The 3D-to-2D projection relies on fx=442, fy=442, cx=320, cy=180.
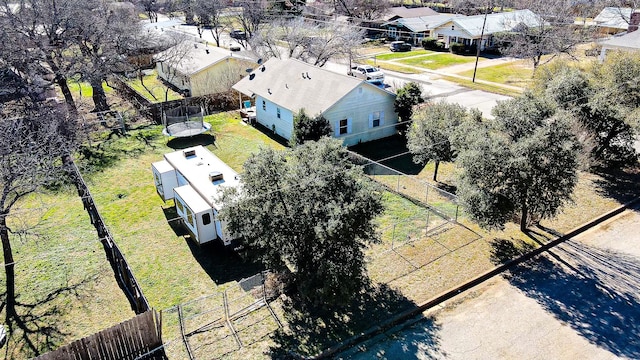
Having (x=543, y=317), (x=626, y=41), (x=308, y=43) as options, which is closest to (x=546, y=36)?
(x=626, y=41)

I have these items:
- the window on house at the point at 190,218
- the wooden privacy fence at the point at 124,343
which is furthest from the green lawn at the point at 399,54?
the wooden privacy fence at the point at 124,343

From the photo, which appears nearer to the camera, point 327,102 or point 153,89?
point 327,102

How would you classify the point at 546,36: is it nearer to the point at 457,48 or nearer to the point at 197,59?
the point at 457,48

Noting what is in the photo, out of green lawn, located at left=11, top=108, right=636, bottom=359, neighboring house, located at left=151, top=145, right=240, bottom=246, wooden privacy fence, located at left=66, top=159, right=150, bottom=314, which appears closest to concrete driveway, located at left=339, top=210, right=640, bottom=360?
green lawn, located at left=11, top=108, right=636, bottom=359

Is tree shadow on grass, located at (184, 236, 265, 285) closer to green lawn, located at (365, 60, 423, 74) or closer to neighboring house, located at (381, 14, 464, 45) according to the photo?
green lawn, located at (365, 60, 423, 74)

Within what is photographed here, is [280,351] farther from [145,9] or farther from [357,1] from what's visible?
[145,9]

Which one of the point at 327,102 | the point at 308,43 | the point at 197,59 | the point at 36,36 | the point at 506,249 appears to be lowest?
the point at 506,249

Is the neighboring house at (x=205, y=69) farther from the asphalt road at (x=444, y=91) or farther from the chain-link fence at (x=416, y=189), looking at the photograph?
the chain-link fence at (x=416, y=189)
